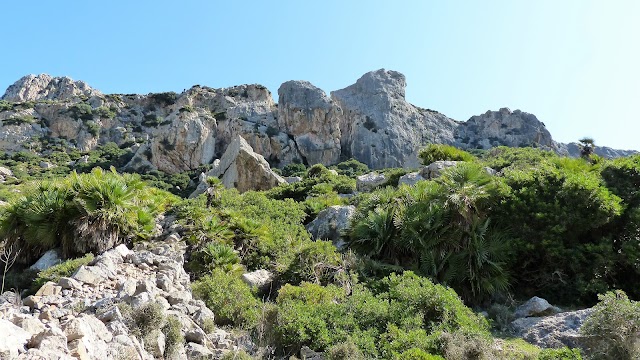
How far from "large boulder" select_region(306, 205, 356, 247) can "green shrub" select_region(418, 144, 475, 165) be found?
23.4 ft

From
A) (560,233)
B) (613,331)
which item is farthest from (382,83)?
(613,331)

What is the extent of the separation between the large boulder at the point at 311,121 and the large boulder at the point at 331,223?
43.6 m

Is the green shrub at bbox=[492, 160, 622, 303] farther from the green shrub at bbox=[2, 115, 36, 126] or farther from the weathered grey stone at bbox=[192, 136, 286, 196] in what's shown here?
the green shrub at bbox=[2, 115, 36, 126]

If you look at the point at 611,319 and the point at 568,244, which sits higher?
the point at 568,244

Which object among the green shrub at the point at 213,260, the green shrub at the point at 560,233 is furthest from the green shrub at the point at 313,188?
the green shrub at the point at 560,233

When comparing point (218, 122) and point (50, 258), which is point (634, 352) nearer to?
point (50, 258)

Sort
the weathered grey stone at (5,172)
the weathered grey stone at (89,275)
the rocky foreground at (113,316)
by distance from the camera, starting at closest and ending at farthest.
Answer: the rocky foreground at (113,316), the weathered grey stone at (89,275), the weathered grey stone at (5,172)

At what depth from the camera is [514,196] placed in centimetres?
1116

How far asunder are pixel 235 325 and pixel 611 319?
5.95m

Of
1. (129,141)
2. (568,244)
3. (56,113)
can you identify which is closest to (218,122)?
(129,141)

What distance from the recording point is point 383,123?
66.3m

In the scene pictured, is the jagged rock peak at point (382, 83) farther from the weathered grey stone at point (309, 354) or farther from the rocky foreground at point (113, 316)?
the weathered grey stone at point (309, 354)

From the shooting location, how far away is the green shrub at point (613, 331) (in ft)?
20.3

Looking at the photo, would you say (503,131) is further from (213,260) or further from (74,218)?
(74,218)
